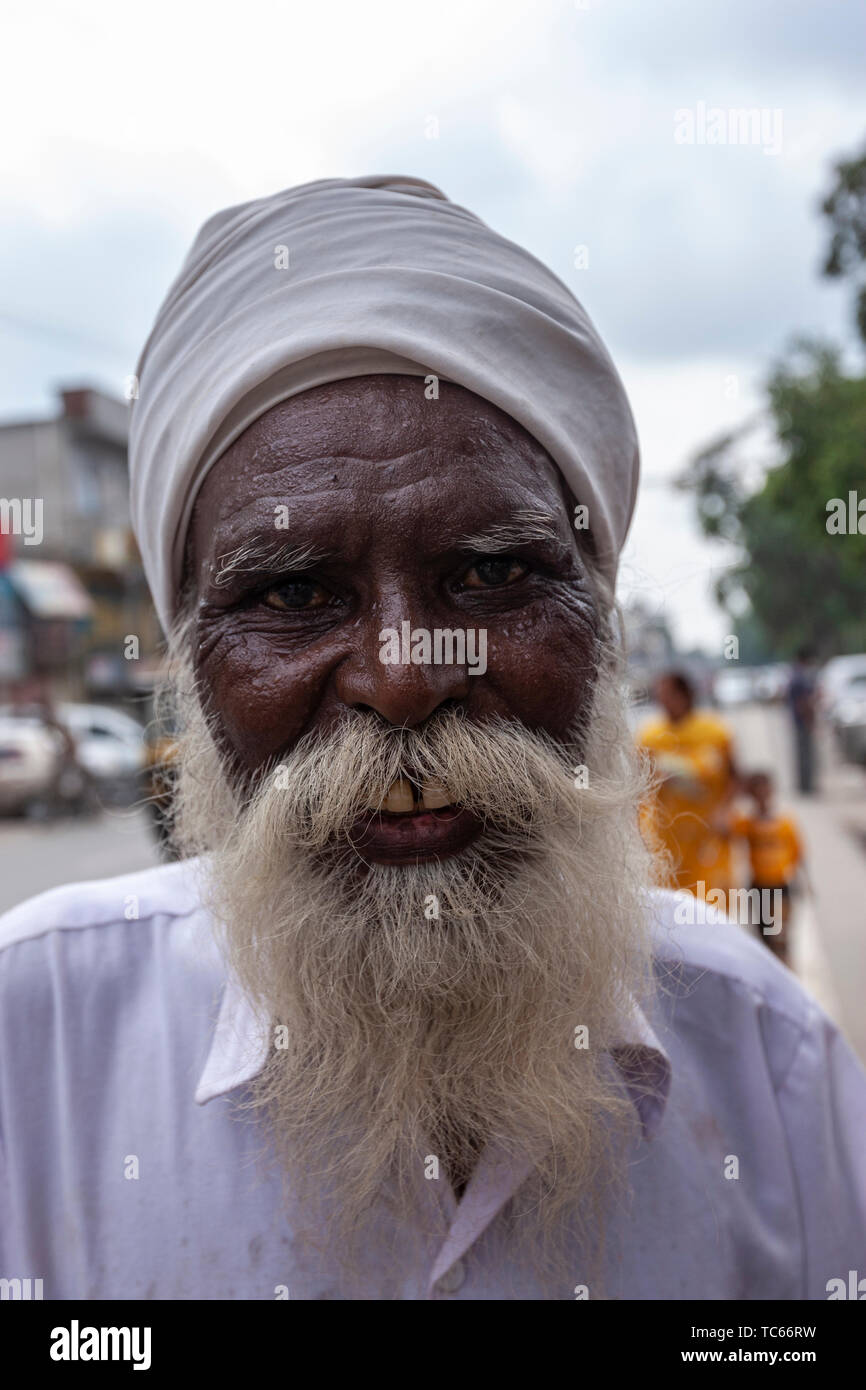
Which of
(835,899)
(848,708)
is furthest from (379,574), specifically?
(848,708)

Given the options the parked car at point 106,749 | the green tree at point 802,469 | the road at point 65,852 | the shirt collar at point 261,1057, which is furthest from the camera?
the parked car at point 106,749

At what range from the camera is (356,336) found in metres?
1.23

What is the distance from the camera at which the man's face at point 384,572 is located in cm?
119

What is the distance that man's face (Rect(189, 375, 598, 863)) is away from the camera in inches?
46.9

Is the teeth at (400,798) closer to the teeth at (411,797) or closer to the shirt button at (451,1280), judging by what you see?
the teeth at (411,797)

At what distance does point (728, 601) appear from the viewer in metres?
2.04

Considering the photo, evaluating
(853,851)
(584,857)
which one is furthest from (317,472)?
(853,851)

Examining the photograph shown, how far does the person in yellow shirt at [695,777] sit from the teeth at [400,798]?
136 inches

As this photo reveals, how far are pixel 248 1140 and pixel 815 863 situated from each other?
8685mm

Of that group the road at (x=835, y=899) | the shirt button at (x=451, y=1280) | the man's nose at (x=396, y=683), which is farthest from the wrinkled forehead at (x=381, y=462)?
the road at (x=835, y=899)

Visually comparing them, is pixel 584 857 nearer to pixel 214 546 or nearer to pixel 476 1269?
pixel 476 1269

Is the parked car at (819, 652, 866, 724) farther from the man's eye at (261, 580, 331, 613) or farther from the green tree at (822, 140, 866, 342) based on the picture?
the man's eye at (261, 580, 331, 613)

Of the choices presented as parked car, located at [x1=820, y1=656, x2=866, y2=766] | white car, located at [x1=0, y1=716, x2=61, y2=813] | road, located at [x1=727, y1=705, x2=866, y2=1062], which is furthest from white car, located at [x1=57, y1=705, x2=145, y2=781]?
parked car, located at [x1=820, y1=656, x2=866, y2=766]

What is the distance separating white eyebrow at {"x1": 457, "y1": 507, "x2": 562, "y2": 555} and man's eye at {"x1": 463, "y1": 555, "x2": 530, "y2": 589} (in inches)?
0.8
